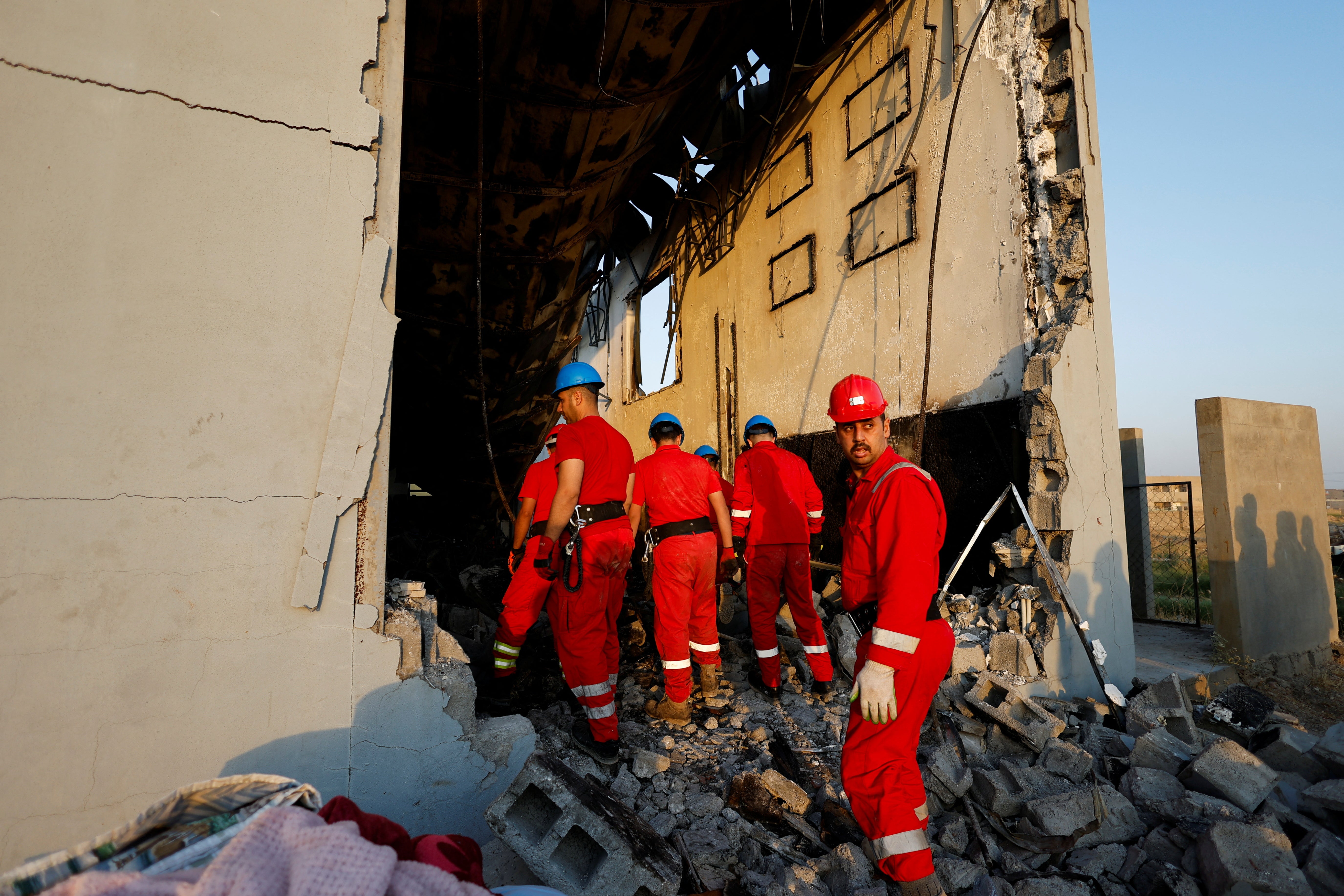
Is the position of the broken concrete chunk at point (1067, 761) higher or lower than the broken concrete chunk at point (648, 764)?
higher

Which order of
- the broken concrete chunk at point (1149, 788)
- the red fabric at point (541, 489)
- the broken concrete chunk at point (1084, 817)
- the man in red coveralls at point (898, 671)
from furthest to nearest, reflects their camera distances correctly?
the red fabric at point (541, 489), the broken concrete chunk at point (1149, 788), the broken concrete chunk at point (1084, 817), the man in red coveralls at point (898, 671)

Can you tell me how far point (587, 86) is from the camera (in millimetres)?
4598

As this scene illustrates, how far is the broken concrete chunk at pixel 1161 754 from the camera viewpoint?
296 cm

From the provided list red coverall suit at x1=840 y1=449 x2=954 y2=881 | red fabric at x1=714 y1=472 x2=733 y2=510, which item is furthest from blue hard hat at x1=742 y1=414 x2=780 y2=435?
red coverall suit at x1=840 y1=449 x2=954 y2=881

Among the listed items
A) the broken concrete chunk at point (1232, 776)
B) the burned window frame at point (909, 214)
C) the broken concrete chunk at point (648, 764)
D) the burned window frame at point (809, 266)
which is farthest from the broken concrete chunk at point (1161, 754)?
the burned window frame at point (809, 266)

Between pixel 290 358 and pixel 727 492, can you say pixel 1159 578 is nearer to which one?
pixel 727 492

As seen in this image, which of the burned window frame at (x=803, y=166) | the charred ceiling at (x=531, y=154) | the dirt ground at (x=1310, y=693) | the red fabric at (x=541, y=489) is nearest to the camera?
the red fabric at (x=541, y=489)

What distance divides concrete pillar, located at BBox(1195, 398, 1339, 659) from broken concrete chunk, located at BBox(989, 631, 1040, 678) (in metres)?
2.59

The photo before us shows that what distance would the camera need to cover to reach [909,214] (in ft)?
18.0

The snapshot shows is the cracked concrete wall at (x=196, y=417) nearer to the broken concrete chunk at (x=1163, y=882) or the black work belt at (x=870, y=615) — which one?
the black work belt at (x=870, y=615)

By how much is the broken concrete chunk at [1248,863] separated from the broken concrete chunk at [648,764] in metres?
2.22

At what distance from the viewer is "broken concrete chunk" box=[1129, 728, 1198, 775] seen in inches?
117

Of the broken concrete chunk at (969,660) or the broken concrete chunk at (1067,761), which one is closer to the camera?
the broken concrete chunk at (1067,761)

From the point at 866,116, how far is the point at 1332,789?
5892mm
